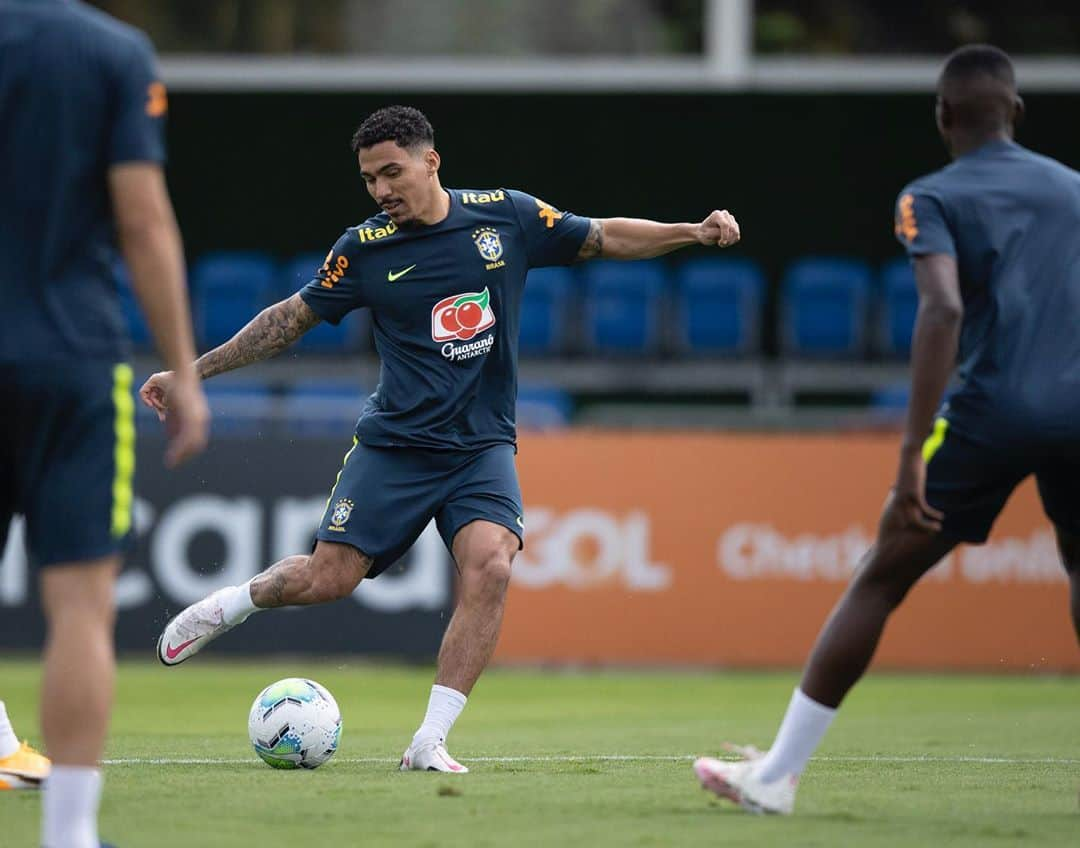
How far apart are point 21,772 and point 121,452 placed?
2118 mm

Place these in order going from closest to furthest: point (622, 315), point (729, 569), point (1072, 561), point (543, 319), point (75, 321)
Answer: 1. point (75, 321)
2. point (1072, 561)
3. point (729, 569)
4. point (543, 319)
5. point (622, 315)

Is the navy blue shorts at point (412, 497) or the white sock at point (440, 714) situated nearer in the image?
the white sock at point (440, 714)

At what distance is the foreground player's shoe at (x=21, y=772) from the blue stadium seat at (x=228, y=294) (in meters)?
12.2

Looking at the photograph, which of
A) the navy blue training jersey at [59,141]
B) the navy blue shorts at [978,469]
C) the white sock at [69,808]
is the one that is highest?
the navy blue training jersey at [59,141]

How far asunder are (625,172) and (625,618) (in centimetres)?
747

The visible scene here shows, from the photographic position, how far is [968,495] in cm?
543

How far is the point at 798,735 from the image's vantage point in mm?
5477

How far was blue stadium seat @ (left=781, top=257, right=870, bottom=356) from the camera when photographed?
61.1 feet

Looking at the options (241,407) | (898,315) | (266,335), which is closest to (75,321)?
(266,335)

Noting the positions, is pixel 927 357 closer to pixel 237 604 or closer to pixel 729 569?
pixel 237 604

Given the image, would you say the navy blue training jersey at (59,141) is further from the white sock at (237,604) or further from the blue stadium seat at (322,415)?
the blue stadium seat at (322,415)

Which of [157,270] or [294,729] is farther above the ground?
[157,270]

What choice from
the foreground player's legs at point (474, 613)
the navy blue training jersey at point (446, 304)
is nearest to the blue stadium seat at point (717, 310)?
the navy blue training jersey at point (446, 304)

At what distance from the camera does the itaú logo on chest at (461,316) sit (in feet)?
24.2
